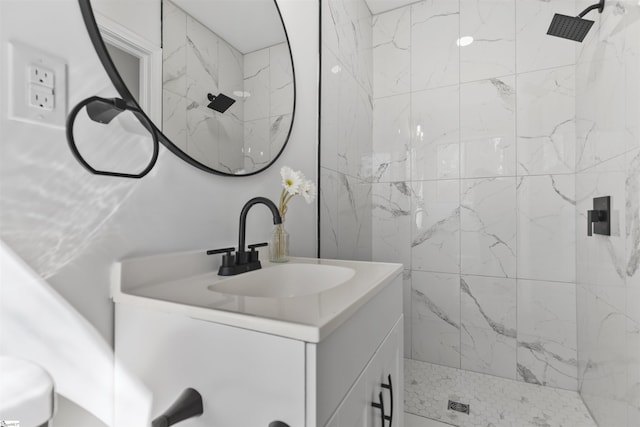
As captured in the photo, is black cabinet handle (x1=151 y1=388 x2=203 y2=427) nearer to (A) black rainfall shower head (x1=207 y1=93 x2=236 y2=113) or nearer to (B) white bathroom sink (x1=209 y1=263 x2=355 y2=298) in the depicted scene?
(B) white bathroom sink (x1=209 y1=263 x2=355 y2=298)

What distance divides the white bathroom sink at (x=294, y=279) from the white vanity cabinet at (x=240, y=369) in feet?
0.82

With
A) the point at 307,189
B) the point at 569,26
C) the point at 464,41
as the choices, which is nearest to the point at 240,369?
the point at 307,189

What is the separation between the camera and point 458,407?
1.62m

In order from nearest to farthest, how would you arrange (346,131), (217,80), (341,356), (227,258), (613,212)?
(341,356) < (227,258) < (217,80) < (613,212) < (346,131)

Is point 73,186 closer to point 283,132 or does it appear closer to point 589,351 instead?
point 283,132

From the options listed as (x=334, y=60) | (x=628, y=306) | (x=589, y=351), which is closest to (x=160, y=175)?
(x=334, y=60)

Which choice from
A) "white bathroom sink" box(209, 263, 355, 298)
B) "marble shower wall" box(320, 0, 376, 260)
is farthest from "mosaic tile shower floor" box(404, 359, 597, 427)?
"white bathroom sink" box(209, 263, 355, 298)

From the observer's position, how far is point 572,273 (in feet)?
5.90

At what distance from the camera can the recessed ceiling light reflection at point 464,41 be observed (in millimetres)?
2022

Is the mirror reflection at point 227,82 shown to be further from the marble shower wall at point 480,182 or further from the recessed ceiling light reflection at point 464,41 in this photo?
the recessed ceiling light reflection at point 464,41

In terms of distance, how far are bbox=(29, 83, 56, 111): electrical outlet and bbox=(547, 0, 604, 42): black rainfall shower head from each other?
1740mm

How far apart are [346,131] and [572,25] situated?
43.6 inches

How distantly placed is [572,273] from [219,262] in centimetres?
191

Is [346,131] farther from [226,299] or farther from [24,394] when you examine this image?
[24,394]
